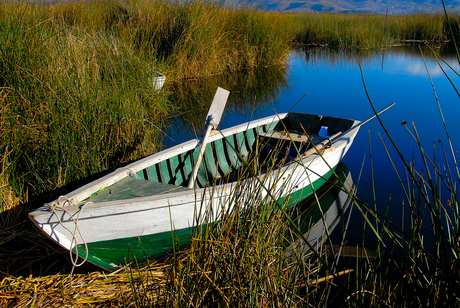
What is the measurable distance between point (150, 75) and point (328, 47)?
1190cm

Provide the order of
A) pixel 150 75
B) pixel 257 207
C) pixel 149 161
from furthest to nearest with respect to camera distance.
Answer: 1. pixel 150 75
2. pixel 149 161
3. pixel 257 207

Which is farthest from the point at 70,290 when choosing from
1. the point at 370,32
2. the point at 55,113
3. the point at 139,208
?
the point at 370,32

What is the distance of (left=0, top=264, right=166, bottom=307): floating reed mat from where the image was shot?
227 centimetres

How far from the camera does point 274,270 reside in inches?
73.1

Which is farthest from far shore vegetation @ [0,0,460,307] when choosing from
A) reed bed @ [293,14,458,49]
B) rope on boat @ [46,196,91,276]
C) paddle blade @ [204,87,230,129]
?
reed bed @ [293,14,458,49]

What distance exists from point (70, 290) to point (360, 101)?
6759mm

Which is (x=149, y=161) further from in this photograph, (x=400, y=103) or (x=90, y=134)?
(x=400, y=103)

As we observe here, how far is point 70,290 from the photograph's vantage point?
2.37 meters

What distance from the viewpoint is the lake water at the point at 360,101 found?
15.5ft

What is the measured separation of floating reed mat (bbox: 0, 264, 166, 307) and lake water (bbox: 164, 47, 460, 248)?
2.15m

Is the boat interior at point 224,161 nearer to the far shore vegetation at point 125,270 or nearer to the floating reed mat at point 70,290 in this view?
the far shore vegetation at point 125,270

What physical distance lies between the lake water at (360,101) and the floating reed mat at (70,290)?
7.05ft

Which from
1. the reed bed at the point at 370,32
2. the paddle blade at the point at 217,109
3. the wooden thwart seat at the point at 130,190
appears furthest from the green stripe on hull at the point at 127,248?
the reed bed at the point at 370,32

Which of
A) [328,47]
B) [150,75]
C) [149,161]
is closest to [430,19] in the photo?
[328,47]
